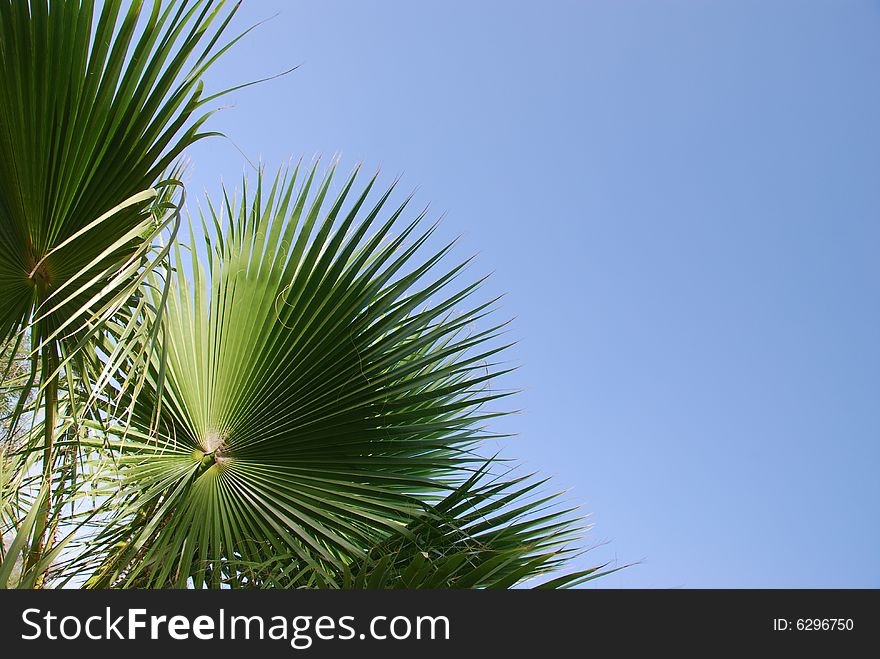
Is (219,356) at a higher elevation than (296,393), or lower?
higher

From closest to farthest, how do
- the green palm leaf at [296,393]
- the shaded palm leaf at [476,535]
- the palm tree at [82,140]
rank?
the palm tree at [82,140] < the shaded palm leaf at [476,535] < the green palm leaf at [296,393]

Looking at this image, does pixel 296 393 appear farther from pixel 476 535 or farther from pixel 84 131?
pixel 84 131

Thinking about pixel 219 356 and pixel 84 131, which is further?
pixel 219 356

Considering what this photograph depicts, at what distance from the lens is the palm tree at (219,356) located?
4.86 ft

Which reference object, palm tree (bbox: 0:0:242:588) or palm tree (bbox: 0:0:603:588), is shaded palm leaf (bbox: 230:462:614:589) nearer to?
palm tree (bbox: 0:0:603:588)

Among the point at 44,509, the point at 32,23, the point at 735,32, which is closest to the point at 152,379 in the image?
the point at 44,509

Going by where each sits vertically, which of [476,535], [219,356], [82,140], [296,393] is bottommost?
[476,535]

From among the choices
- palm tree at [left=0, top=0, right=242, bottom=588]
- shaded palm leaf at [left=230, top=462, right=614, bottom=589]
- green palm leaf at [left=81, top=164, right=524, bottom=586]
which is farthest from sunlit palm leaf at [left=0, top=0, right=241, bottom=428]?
shaded palm leaf at [left=230, top=462, right=614, bottom=589]

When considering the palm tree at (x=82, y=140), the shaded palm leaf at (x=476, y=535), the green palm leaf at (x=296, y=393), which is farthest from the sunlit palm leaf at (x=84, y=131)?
the shaded palm leaf at (x=476, y=535)

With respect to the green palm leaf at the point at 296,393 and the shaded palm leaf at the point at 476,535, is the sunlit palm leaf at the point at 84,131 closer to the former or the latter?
the green palm leaf at the point at 296,393

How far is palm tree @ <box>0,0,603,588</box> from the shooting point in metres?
1.48

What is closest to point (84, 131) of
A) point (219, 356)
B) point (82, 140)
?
point (82, 140)

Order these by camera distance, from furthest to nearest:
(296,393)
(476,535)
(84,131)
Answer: (296,393) < (476,535) < (84,131)

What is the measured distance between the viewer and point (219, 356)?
209 centimetres
